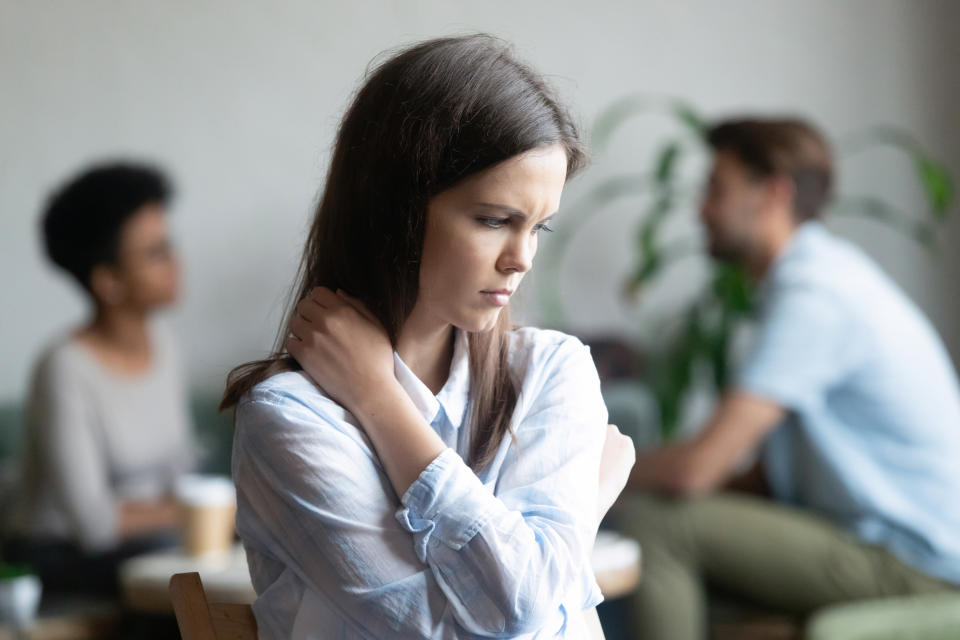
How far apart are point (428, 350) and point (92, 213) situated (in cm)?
192

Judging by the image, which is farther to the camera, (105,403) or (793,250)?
(105,403)

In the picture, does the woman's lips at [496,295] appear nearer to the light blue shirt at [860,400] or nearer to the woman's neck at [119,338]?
the light blue shirt at [860,400]

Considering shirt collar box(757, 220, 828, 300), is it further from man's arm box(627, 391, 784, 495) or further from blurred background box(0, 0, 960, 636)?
blurred background box(0, 0, 960, 636)

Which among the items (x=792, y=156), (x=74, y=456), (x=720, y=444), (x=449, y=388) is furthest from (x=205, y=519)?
(x=792, y=156)

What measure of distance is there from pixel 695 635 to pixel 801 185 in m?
0.95

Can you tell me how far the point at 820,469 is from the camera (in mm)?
2109

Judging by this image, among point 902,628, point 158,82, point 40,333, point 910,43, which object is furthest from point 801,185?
point 40,333

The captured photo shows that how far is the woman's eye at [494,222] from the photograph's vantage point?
86 centimetres

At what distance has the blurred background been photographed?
9.02 feet

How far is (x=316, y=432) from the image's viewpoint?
2.79ft

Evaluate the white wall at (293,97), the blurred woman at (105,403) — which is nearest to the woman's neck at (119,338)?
the blurred woman at (105,403)

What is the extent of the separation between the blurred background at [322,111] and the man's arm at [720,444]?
2.81 feet

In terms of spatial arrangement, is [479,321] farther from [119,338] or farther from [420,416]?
[119,338]

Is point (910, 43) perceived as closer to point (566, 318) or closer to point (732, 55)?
point (732, 55)
